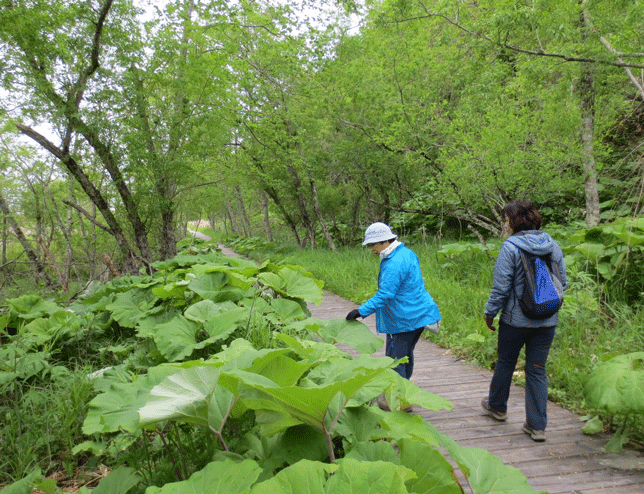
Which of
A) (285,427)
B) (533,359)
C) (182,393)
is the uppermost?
(182,393)

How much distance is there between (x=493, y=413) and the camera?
3230 millimetres

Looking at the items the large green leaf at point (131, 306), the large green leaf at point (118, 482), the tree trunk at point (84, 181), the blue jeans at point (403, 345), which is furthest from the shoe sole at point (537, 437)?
the tree trunk at point (84, 181)

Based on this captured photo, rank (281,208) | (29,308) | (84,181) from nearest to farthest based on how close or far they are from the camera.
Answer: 1. (29,308)
2. (84,181)
3. (281,208)

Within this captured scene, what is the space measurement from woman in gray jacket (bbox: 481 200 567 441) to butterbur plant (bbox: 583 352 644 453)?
329 mm

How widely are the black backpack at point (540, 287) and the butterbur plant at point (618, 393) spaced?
555 millimetres

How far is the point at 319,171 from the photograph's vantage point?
39.3 ft

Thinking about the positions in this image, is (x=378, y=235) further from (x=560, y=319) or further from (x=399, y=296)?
(x=560, y=319)

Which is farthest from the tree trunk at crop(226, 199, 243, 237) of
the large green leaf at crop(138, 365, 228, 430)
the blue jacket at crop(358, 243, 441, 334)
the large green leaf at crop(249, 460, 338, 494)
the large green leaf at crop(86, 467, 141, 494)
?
the large green leaf at crop(249, 460, 338, 494)

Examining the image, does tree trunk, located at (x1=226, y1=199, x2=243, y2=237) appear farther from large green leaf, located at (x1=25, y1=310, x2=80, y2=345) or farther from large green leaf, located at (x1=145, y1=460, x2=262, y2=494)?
large green leaf, located at (x1=145, y1=460, x2=262, y2=494)

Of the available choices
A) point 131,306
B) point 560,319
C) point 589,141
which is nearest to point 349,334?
point 131,306

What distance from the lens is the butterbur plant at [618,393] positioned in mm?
2533

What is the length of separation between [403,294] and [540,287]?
103cm

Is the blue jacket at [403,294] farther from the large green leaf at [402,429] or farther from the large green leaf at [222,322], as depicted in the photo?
the large green leaf at [402,429]

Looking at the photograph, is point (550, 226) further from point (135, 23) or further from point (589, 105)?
point (135, 23)
